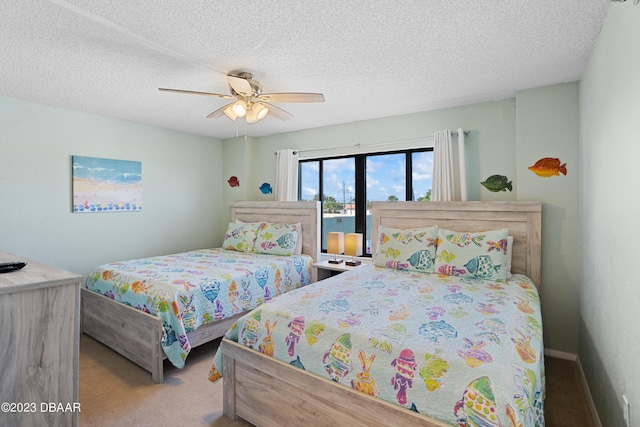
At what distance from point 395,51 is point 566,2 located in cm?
91

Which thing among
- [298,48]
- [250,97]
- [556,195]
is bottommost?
[556,195]

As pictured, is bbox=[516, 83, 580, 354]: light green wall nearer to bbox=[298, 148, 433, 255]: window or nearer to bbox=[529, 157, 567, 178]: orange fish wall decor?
bbox=[529, 157, 567, 178]: orange fish wall decor

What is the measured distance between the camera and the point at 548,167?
2.83m

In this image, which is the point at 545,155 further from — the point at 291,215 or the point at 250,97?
the point at 291,215

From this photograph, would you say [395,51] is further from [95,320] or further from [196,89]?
[95,320]

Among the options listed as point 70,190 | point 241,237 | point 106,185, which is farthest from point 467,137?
point 70,190

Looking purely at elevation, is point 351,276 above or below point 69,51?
below

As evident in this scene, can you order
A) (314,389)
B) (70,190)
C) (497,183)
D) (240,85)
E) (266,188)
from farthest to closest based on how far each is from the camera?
(266,188)
(70,190)
(497,183)
(240,85)
(314,389)

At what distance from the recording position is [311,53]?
7.30 feet

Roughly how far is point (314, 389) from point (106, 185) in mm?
3509

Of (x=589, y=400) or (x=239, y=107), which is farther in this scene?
(x=239, y=107)

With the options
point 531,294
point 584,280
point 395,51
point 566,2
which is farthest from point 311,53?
point 584,280

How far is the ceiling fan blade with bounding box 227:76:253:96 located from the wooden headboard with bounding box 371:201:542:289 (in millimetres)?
1952

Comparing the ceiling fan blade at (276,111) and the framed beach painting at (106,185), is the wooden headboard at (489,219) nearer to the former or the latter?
the ceiling fan blade at (276,111)
